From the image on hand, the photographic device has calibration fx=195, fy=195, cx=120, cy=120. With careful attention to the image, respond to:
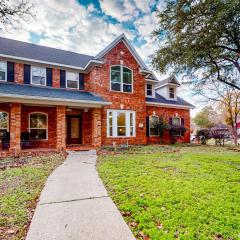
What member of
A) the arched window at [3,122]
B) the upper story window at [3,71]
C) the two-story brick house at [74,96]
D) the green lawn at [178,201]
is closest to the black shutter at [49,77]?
the two-story brick house at [74,96]

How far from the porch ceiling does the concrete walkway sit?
23.6 ft

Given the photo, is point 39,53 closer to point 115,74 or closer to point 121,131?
point 115,74

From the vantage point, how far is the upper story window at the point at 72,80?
15.3 metres

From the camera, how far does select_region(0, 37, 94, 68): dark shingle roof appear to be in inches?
555

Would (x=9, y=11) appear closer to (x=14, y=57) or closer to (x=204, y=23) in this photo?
(x=14, y=57)

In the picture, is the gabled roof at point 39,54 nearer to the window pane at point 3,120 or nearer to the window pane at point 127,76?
the window pane at point 127,76

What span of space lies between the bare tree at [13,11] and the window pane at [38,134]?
743 cm

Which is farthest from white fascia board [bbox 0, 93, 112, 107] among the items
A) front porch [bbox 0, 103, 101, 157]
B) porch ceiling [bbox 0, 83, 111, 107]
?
front porch [bbox 0, 103, 101, 157]

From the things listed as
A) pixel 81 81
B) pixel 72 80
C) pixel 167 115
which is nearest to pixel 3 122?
pixel 72 80

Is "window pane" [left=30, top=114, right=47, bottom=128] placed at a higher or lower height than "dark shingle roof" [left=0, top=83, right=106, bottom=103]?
lower

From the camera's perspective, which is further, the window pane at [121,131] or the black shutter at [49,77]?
the window pane at [121,131]

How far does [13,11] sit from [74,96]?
604cm

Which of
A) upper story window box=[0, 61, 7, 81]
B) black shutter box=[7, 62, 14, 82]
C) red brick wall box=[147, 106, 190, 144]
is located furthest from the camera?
red brick wall box=[147, 106, 190, 144]

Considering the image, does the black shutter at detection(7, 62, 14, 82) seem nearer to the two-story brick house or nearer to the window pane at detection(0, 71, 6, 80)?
the two-story brick house
